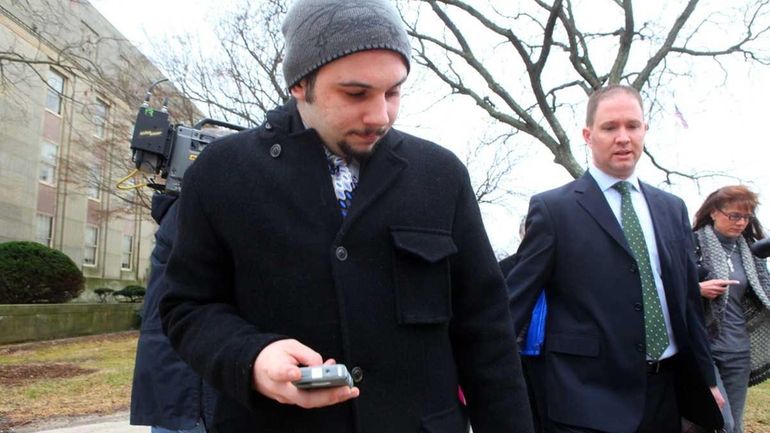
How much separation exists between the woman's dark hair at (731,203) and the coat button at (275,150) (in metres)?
3.57

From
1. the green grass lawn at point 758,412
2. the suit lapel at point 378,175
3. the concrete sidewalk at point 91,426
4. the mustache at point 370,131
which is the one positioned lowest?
the green grass lawn at point 758,412

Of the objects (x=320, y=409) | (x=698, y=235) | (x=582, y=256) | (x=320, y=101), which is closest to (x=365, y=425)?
(x=320, y=409)

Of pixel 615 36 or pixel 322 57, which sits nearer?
pixel 322 57

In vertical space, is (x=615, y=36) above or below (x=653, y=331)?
above

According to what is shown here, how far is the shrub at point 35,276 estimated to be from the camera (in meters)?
17.4

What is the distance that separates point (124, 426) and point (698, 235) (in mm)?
5425

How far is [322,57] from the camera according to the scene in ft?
4.99

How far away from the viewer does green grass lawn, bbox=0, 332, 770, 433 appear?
776cm

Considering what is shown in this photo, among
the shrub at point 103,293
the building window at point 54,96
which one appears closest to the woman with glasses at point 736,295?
the building window at point 54,96

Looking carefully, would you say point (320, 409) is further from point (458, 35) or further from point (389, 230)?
point (458, 35)

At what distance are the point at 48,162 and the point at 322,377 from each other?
2972cm

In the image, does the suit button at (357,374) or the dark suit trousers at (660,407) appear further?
the dark suit trousers at (660,407)

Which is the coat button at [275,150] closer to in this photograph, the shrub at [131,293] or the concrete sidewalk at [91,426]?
the concrete sidewalk at [91,426]

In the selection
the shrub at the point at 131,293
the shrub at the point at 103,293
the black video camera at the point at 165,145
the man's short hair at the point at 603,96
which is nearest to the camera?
the man's short hair at the point at 603,96
